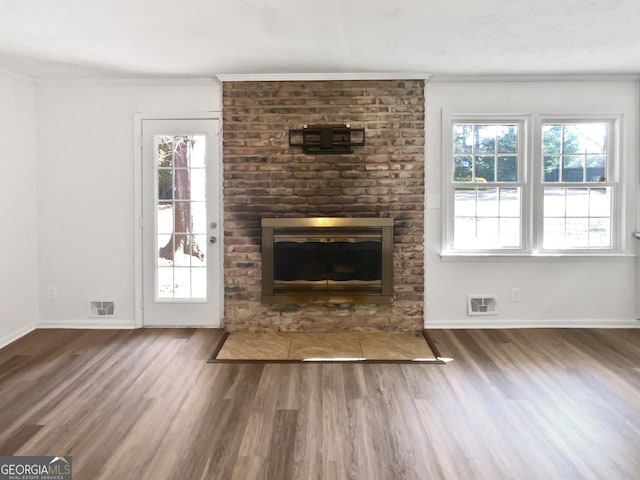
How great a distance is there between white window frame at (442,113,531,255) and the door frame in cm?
213

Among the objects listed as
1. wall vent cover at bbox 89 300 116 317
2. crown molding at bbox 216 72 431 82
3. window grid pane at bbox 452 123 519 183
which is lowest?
wall vent cover at bbox 89 300 116 317

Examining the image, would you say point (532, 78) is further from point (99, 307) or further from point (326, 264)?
point (99, 307)

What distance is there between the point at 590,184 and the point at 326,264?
263 cm

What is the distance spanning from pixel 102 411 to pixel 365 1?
9.30ft

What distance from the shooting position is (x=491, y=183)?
14.6 ft

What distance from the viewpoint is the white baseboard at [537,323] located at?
4.49 m

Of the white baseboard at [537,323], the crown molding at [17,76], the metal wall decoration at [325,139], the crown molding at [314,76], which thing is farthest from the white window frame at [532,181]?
the crown molding at [17,76]

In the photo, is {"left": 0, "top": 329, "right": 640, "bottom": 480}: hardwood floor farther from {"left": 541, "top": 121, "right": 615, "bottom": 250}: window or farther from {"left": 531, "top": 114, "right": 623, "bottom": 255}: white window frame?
{"left": 541, "top": 121, "right": 615, "bottom": 250}: window

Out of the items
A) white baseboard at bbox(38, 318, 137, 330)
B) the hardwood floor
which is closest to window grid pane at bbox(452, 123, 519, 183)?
the hardwood floor

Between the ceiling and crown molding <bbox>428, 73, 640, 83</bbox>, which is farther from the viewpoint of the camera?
crown molding <bbox>428, 73, 640, 83</bbox>

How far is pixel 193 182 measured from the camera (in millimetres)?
4465

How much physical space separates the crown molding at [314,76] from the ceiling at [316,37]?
0.08 meters

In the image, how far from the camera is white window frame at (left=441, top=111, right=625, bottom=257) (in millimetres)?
4414

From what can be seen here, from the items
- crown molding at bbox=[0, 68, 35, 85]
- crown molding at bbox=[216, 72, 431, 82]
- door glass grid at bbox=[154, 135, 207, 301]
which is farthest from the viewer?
door glass grid at bbox=[154, 135, 207, 301]
